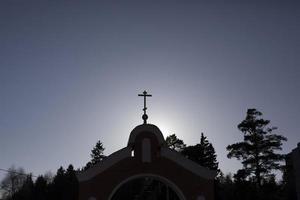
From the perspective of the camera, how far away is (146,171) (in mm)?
21453

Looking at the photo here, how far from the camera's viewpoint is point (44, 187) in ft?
218

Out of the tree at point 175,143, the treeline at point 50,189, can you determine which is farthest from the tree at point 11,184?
the tree at point 175,143

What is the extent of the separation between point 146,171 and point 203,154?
30.4 meters

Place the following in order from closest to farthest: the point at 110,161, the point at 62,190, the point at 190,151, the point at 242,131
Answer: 1. the point at 110,161
2. the point at 242,131
3. the point at 190,151
4. the point at 62,190

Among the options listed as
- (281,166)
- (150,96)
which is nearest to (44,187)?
(281,166)

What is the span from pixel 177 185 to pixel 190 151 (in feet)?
92.7

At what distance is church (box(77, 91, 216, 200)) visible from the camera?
2092 centimetres

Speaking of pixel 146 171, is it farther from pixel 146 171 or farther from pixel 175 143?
pixel 175 143

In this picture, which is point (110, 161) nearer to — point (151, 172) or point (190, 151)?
point (151, 172)

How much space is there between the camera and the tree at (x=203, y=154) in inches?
1930

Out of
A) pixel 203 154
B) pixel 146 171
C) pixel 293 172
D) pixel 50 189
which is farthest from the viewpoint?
pixel 50 189

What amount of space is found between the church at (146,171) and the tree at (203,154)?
26690 mm

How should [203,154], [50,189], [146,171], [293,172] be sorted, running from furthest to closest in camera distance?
[50,189], [203,154], [293,172], [146,171]

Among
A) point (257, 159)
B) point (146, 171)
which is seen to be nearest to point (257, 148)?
point (257, 159)
